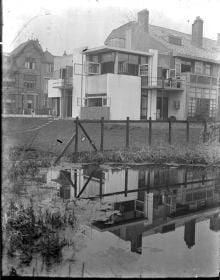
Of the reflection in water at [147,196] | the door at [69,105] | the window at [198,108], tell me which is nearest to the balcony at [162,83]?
the window at [198,108]

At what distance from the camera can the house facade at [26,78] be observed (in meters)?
2.76

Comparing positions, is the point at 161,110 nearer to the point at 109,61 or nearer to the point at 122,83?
the point at 109,61

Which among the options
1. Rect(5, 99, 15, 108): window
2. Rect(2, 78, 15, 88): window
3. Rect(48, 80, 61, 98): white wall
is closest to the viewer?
Rect(2, 78, 15, 88): window

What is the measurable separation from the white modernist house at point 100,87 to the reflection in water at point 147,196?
1.32m

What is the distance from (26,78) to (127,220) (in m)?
2.17

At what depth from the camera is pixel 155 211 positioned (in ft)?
16.1

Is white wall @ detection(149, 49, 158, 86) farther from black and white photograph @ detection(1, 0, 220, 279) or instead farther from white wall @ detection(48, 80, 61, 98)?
white wall @ detection(48, 80, 61, 98)

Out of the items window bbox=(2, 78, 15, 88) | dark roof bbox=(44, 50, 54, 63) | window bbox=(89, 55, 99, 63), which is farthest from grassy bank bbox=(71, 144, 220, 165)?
window bbox=(2, 78, 15, 88)

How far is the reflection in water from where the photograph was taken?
4.13 meters

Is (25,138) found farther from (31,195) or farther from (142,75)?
(142,75)

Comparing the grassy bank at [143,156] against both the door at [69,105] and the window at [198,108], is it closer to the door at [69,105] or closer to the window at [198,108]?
the window at [198,108]

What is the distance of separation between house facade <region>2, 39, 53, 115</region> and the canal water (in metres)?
0.82

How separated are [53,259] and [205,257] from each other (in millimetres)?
1399

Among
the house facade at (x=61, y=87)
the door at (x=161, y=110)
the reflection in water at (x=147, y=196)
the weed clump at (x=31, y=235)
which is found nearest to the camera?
the weed clump at (x=31, y=235)
